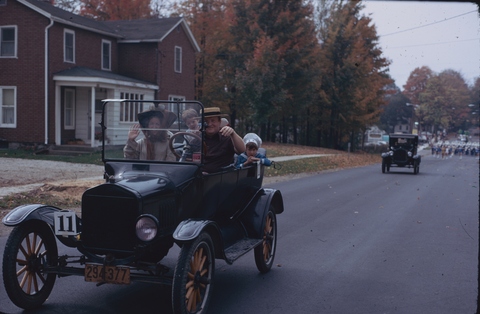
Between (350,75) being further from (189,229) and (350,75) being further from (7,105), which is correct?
(189,229)

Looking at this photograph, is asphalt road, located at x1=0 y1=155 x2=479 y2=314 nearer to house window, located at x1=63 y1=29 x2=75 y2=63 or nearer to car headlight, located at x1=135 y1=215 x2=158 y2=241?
car headlight, located at x1=135 y1=215 x2=158 y2=241

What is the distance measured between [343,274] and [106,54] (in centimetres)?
2482

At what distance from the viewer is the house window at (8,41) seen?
25.0m

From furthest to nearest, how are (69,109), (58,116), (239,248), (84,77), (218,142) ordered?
(69,109) < (58,116) < (84,77) < (218,142) < (239,248)

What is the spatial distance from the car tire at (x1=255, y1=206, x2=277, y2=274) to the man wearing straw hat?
1.00 meters

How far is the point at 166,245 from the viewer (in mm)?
5152

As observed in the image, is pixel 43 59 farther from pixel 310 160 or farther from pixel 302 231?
pixel 302 231

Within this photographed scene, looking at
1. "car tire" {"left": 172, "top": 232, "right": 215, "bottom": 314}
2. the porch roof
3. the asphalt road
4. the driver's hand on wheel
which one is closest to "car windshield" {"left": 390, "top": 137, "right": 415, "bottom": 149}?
the porch roof

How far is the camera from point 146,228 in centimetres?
471

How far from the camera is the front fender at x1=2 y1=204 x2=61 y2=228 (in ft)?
15.8

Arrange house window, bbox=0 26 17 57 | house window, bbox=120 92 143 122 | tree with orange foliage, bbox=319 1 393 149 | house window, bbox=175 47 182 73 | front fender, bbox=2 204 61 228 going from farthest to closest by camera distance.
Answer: tree with orange foliage, bbox=319 1 393 149 < house window, bbox=175 47 182 73 < house window, bbox=0 26 17 57 < house window, bbox=120 92 143 122 < front fender, bbox=2 204 61 228

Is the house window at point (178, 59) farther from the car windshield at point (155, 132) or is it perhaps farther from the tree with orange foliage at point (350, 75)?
the car windshield at point (155, 132)

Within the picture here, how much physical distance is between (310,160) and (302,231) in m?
20.3

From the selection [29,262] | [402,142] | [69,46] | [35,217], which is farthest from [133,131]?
[402,142]
